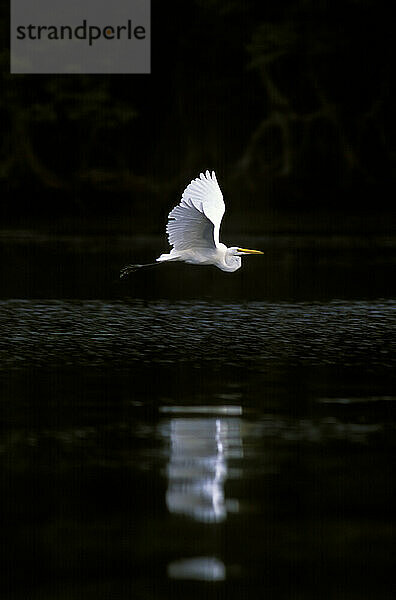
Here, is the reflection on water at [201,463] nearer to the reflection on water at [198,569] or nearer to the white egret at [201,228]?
the reflection on water at [198,569]

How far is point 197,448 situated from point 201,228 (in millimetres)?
8227

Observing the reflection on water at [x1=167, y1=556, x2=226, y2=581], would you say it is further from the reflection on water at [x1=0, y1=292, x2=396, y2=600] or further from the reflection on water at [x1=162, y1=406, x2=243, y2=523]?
the reflection on water at [x1=162, y1=406, x2=243, y2=523]

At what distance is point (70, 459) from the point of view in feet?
35.4

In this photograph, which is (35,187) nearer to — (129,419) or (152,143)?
(152,143)

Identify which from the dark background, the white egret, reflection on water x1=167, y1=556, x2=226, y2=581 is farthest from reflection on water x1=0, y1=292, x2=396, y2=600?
the dark background

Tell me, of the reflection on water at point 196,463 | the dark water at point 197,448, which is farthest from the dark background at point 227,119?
the reflection on water at point 196,463

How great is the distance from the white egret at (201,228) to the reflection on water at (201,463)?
6.14 meters

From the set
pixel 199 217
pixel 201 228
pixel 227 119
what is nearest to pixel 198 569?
pixel 199 217

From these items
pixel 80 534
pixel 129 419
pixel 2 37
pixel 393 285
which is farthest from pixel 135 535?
pixel 2 37

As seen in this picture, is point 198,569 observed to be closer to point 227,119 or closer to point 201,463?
point 201,463

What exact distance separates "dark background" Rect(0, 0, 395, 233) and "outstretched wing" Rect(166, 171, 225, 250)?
3080 cm

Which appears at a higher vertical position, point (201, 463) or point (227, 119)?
point (227, 119)

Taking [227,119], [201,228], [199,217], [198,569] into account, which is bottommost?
[198,569]

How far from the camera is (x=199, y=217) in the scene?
19.0 m
